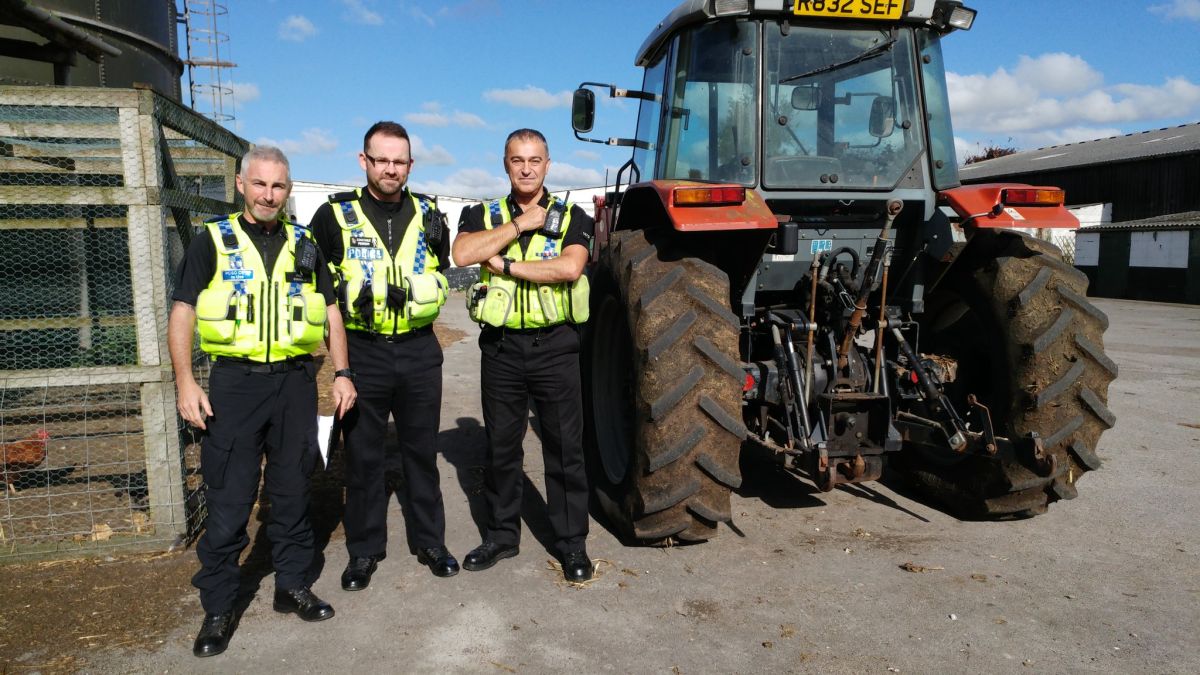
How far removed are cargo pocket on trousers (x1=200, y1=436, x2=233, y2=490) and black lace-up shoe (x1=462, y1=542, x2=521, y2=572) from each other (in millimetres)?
1159

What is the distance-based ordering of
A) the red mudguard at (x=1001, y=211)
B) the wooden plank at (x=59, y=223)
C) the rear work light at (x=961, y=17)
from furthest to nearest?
the wooden plank at (x=59, y=223)
the rear work light at (x=961, y=17)
the red mudguard at (x=1001, y=211)

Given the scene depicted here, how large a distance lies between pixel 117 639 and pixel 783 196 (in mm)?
3511

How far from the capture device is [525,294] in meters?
3.59

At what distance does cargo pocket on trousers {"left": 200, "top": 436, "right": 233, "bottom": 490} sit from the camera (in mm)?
3076

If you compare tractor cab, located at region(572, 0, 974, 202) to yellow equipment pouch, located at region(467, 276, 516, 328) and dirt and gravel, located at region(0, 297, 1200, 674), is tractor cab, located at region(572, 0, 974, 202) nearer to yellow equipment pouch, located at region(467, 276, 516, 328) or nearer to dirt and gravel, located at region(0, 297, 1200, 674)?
yellow equipment pouch, located at region(467, 276, 516, 328)

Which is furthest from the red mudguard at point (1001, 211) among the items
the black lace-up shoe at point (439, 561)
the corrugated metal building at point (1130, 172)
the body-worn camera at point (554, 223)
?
the corrugated metal building at point (1130, 172)

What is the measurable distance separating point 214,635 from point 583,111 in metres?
3.51

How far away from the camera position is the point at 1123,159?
28.1 metres

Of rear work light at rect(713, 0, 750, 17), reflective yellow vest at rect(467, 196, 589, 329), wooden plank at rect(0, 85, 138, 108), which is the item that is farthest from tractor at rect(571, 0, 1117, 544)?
wooden plank at rect(0, 85, 138, 108)

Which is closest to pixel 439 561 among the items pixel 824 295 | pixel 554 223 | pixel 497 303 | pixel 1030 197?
pixel 497 303

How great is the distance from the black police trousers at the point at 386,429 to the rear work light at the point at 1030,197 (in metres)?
2.87

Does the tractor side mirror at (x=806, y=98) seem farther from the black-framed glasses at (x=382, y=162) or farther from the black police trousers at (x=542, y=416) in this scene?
the black-framed glasses at (x=382, y=162)

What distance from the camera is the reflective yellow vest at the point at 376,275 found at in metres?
3.41

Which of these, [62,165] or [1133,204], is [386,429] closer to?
[62,165]
